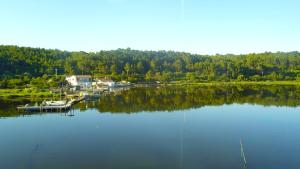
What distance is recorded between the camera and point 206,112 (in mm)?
38344

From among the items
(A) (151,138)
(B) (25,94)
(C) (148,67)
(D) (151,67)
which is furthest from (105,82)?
(A) (151,138)

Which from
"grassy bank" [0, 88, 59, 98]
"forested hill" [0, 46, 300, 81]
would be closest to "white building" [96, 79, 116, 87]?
"forested hill" [0, 46, 300, 81]

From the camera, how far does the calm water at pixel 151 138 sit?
62.2 ft

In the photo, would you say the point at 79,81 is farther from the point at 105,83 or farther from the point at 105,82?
the point at 105,82

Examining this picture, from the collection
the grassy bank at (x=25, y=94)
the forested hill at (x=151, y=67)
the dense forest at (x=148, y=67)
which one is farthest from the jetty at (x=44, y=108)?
the forested hill at (x=151, y=67)

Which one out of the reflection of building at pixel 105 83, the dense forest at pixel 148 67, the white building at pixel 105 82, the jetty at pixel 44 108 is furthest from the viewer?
the dense forest at pixel 148 67

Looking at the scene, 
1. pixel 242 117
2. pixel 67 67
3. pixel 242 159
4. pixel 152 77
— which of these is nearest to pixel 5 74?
pixel 67 67

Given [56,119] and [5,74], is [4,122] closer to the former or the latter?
[56,119]

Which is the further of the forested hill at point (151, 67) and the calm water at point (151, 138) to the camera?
the forested hill at point (151, 67)

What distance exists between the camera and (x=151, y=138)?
24.7 metres

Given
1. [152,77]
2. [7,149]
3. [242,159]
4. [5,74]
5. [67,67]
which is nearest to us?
[242,159]

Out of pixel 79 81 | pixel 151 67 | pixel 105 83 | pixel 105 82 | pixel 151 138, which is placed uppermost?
pixel 151 67

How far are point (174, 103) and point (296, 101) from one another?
17.7 meters

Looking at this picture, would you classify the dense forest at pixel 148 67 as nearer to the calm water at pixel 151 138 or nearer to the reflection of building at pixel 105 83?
the reflection of building at pixel 105 83
